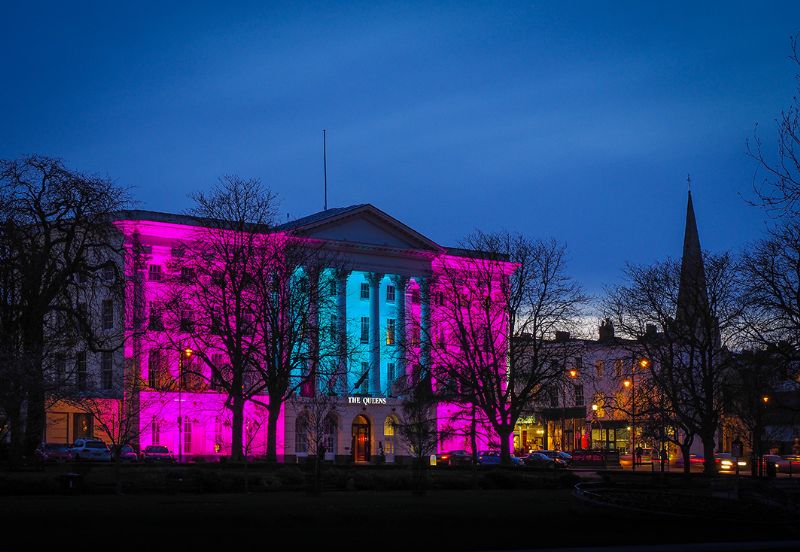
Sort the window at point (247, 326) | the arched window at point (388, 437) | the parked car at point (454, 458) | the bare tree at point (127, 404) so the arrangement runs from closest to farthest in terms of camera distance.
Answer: the bare tree at point (127, 404), the window at point (247, 326), the parked car at point (454, 458), the arched window at point (388, 437)

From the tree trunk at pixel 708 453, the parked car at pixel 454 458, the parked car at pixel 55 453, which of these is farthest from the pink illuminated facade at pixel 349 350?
the tree trunk at pixel 708 453

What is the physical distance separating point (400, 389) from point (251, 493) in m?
49.3

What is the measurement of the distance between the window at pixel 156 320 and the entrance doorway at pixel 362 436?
97.5 ft

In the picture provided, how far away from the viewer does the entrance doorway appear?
103000mm

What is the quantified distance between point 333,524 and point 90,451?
4847cm

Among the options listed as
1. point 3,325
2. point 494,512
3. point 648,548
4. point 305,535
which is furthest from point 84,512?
point 3,325

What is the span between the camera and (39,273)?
175ft

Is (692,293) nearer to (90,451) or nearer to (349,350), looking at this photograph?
(349,350)

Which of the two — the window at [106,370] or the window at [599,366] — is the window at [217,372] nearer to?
the window at [106,370]

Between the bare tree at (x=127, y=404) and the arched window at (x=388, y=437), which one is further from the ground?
the bare tree at (x=127, y=404)

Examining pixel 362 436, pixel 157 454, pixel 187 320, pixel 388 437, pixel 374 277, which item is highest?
pixel 374 277

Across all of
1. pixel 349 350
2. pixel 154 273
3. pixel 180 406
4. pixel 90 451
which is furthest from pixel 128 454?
pixel 349 350

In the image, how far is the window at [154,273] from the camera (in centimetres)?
9150

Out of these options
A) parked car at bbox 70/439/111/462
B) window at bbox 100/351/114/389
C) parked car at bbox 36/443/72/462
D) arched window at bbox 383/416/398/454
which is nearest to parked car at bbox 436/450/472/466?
arched window at bbox 383/416/398/454
